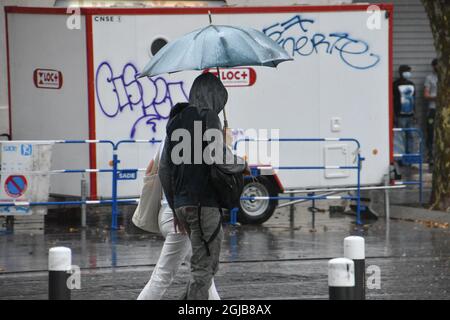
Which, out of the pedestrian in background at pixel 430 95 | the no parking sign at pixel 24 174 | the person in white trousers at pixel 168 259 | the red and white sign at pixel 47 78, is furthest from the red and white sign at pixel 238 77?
the pedestrian in background at pixel 430 95

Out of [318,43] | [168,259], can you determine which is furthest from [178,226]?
[318,43]

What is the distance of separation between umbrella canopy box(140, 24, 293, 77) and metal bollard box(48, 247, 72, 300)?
6.61ft

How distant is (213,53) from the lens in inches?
330

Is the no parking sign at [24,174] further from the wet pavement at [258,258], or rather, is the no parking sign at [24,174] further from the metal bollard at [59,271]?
the metal bollard at [59,271]

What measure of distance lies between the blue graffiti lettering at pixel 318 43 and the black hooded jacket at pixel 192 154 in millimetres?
6893

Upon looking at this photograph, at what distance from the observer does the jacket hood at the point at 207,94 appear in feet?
25.3

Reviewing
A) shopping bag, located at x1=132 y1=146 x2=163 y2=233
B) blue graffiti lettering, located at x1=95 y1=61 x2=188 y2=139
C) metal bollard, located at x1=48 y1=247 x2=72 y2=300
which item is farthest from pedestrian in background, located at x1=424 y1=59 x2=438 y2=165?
metal bollard, located at x1=48 y1=247 x2=72 y2=300

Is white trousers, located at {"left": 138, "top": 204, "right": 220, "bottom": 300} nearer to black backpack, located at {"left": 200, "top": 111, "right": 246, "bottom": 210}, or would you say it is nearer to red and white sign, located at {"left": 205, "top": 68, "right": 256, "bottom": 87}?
black backpack, located at {"left": 200, "top": 111, "right": 246, "bottom": 210}

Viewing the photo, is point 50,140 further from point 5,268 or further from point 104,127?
point 5,268

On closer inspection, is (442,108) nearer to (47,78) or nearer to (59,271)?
(47,78)

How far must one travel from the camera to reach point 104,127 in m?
14.2

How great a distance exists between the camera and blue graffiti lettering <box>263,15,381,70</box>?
14578 mm

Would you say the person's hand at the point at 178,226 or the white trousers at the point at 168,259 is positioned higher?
the person's hand at the point at 178,226
